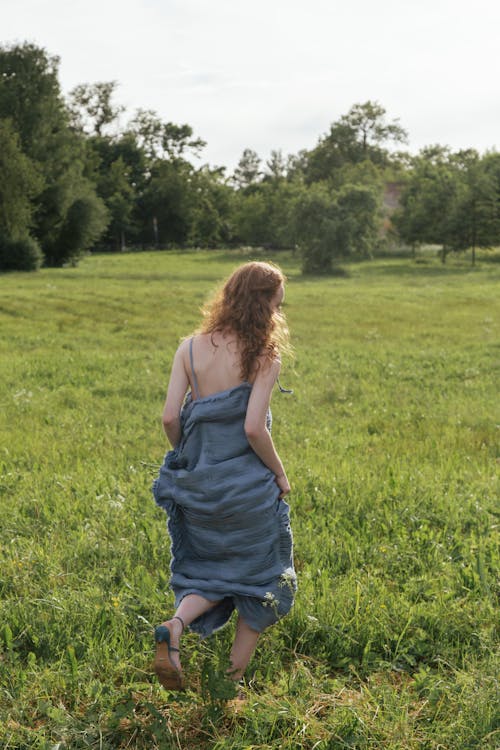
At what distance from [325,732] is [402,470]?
14.4ft

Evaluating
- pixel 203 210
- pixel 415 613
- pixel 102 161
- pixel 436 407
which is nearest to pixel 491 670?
pixel 415 613

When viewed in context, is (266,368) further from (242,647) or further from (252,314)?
(242,647)

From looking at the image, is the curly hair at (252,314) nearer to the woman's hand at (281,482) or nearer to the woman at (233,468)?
the woman at (233,468)

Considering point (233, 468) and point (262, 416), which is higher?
point (262, 416)

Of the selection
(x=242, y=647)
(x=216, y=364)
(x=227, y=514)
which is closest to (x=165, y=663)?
(x=242, y=647)

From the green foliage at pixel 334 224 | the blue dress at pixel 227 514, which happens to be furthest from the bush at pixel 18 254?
the blue dress at pixel 227 514

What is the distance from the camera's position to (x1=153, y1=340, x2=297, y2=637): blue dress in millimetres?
3709

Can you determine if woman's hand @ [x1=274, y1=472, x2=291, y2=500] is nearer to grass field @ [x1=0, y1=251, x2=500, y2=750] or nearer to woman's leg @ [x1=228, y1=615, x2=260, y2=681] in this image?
woman's leg @ [x1=228, y1=615, x2=260, y2=681]

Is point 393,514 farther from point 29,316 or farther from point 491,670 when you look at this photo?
point 29,316

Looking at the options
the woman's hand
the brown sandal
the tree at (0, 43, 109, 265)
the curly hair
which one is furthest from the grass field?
the tree at (0, 43, 109, 265)

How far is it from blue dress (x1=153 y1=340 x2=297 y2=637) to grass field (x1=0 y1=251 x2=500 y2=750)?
14.3 inches

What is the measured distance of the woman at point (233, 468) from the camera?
3705 millimetres

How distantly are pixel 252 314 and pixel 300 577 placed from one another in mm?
2114

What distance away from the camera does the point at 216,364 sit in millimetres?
3814
